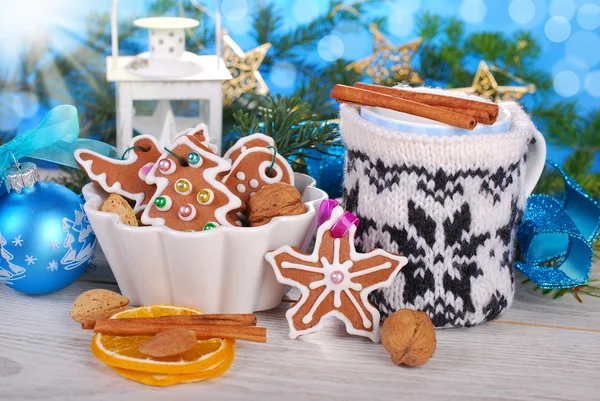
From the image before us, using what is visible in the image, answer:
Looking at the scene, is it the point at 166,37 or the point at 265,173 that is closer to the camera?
the point at 265,173

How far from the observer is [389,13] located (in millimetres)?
1297

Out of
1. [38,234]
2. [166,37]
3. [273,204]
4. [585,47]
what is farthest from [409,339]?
[585,47]

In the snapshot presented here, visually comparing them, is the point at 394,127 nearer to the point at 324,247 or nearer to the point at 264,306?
the point at 324,247

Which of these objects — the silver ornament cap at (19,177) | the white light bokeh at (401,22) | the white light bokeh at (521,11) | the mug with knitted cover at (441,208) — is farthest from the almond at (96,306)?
the white light bokeh at (521,11)

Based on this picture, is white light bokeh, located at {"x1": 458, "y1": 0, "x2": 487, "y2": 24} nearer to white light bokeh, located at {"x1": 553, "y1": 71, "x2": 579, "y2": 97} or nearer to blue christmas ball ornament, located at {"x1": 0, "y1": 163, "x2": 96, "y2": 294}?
white light bokeh, located at {"x1": 553, "y1": 71, "x2": 579, "y2": 97}

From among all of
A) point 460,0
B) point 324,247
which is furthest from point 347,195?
point 460,0

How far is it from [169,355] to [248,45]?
77 cm

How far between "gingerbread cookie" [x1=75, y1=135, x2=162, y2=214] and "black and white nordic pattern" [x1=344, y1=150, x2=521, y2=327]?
0.74 ft

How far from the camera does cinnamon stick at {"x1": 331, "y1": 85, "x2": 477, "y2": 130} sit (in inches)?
27.6

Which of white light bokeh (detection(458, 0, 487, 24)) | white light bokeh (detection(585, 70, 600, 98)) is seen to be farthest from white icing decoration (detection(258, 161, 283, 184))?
white light bokeh (detection(585, 70, 600, 98))

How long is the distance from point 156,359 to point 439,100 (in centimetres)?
37

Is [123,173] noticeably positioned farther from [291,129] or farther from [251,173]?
[291,129]

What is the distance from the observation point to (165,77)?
96cm

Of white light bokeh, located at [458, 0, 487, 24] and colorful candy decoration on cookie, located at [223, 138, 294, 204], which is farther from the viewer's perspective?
white light bokeh, located at [458, 0, 487, 24]
